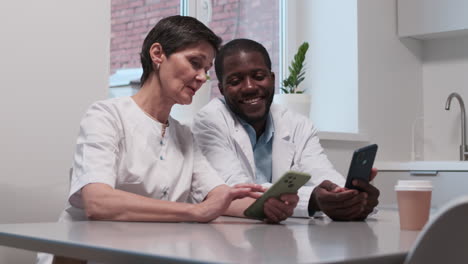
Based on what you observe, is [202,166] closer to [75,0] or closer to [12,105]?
[12,105]

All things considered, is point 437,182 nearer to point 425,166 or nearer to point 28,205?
point 425,166

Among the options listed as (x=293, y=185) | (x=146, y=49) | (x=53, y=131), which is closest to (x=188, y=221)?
(x=293, y=185)

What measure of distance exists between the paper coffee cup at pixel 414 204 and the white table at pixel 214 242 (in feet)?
0.12

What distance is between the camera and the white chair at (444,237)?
35.9 inches

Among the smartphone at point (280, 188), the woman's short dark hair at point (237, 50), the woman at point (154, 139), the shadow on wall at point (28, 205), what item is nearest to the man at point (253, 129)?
the woman's short dark hair at point (237, 50)

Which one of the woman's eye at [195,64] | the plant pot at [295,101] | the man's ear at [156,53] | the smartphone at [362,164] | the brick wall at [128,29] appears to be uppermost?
the brick wall at [128,29]

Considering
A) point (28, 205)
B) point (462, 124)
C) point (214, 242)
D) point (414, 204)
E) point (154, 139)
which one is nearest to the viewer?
point (214, 242)

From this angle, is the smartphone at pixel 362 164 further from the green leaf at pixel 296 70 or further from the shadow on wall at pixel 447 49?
the shadow on wall at pixel 447 49

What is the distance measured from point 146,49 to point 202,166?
392 millimetres

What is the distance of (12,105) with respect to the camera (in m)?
2.24

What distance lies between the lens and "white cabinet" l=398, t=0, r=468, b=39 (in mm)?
4043

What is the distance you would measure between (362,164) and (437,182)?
7.08 feet

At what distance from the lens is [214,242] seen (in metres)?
1.10

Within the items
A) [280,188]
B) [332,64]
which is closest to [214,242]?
[280,188]
